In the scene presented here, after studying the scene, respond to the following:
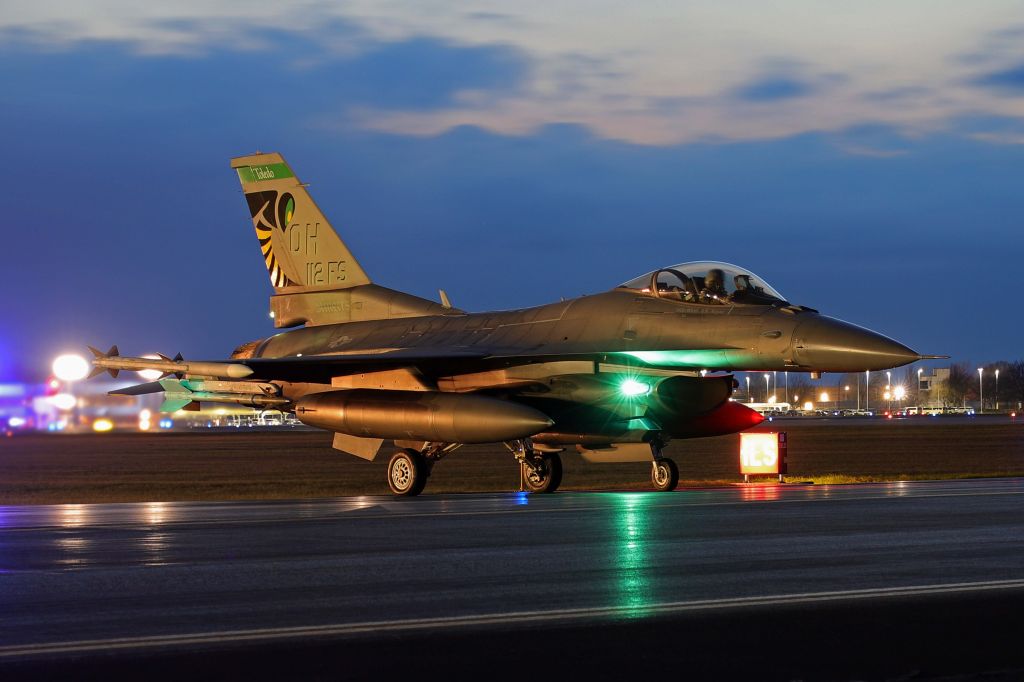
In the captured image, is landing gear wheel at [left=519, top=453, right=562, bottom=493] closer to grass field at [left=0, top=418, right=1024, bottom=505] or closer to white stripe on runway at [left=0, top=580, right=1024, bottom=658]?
grass field at [left=0, top=418, right=1024, bottom=505]

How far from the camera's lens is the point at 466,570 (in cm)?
947

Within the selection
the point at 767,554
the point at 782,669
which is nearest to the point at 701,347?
the point at 767,554

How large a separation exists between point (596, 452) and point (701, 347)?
285cm

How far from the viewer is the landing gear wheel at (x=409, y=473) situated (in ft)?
68.0

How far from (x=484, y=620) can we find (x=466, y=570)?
2.21m

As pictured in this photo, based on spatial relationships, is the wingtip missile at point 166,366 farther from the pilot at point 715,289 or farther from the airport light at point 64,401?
the airport light at point 64,401

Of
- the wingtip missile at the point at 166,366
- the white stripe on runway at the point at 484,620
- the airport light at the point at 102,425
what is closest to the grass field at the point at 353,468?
the airport light at the point at 102,425

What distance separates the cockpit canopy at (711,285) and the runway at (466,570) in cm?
386

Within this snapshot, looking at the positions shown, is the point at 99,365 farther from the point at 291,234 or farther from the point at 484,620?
the point at 484,620

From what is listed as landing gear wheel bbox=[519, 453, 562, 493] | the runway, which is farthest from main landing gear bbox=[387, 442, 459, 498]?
the runway

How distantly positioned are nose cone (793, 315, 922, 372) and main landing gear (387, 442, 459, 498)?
5918mm

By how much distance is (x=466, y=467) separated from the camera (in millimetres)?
39344

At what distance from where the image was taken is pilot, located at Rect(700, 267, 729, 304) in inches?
733

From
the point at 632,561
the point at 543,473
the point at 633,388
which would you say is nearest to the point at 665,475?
the point at 633,388
